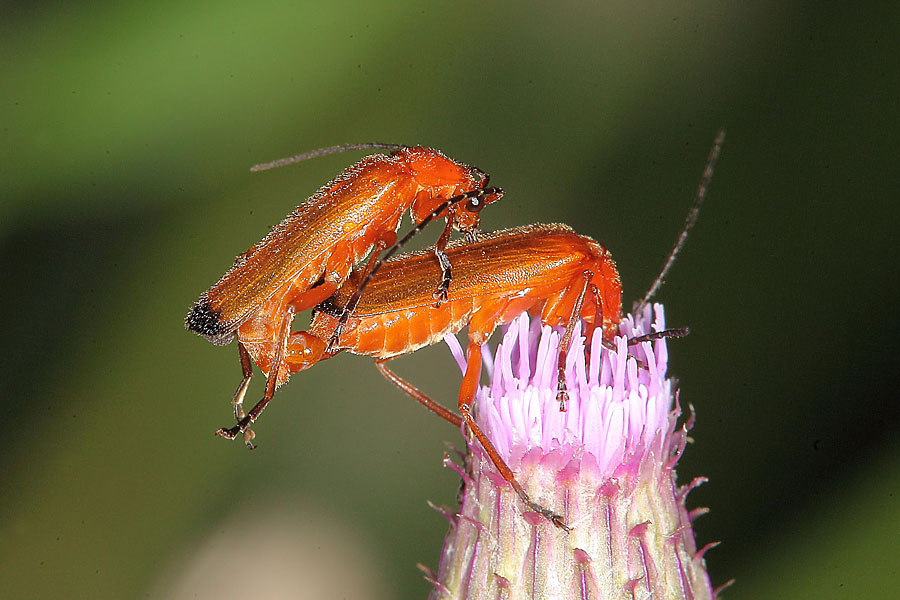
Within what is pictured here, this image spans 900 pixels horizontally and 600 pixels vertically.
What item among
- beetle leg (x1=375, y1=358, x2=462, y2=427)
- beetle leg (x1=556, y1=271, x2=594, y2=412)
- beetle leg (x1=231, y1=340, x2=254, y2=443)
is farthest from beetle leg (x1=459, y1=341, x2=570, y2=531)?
beetle leg (x1=231, y1=340, x2=254, y2=443)

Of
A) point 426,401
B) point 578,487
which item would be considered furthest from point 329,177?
point 578,487

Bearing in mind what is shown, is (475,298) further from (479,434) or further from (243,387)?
(243,387)

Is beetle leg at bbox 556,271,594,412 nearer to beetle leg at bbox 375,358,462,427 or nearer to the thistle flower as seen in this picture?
the thistle flower

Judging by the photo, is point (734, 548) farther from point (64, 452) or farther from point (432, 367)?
point (64, 452)

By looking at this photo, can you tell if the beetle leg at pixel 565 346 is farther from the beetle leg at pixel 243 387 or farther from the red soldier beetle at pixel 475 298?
the beetle leg at pixel 243 387

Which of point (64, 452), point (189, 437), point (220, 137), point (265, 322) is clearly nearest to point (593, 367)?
point (265, 322)
